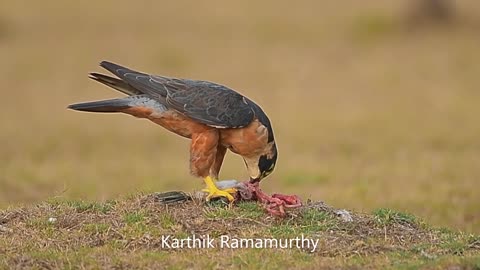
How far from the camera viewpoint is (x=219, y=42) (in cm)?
2570

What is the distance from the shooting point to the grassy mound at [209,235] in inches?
267

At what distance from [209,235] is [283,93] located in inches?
547

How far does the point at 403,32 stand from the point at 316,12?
4252mm

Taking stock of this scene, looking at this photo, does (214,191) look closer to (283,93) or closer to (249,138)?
(249,138)

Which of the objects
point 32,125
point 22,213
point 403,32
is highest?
point 403,32

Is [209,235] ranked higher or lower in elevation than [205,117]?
lower

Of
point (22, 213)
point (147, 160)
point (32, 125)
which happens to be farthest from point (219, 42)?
point (22, 213)

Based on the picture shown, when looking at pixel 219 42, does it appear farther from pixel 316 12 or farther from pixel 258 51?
pixel 316 12

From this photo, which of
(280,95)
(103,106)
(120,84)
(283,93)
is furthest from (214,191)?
(283,93)

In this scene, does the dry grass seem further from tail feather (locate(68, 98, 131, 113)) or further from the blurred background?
tail feather (locate(68, 98, 131, 113))

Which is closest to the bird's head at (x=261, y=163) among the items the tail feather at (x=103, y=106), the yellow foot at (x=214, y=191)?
the yellow foot at (x=214, y=191)

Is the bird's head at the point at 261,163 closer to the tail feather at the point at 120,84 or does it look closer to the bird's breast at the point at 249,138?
the bird's breast at the point at 249,138

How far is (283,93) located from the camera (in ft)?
69.7

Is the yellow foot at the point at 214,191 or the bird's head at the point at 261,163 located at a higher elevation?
the bird's head at the point at 261,163
